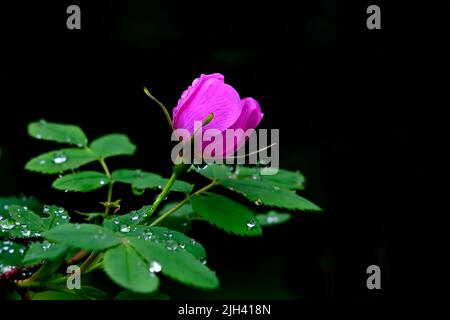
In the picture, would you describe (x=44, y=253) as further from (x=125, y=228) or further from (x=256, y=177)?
(x=256, y=177)

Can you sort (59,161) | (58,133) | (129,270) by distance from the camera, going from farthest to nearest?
(58,133)
(59,161)
(129,270)

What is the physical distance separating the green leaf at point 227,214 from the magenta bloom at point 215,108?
98 mm

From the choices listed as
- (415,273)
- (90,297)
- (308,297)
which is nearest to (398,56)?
(415,273)

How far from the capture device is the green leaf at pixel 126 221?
0.61 meters

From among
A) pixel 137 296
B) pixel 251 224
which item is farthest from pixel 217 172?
pixel 137 296

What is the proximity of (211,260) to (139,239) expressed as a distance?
3.79 feet

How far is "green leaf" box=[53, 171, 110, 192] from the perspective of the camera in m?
0.80

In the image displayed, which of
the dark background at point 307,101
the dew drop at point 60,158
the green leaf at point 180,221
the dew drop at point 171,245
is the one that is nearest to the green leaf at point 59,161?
the dew drop at point 60,158

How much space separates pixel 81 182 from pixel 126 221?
23cm

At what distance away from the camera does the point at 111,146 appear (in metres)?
1.07

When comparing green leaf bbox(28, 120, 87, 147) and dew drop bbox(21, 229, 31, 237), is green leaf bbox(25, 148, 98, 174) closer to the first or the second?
green leaf bbox(28, 120, 87, 147)

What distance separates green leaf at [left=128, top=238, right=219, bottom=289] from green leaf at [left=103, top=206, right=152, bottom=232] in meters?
0.06

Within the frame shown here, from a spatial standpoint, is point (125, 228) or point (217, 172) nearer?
point (125, 228)

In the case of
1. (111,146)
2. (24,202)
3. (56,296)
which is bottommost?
(56,296)
